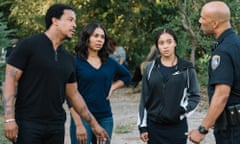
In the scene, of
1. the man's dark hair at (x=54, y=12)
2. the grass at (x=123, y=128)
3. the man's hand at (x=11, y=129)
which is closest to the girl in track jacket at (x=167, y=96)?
the man's dark hair at (x=54, y=12)

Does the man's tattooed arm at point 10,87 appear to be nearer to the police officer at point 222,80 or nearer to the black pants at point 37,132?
the black pants at point 37,132

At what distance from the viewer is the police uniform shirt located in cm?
478

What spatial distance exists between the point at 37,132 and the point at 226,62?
176cm

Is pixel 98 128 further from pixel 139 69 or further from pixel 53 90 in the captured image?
pixel 139 69

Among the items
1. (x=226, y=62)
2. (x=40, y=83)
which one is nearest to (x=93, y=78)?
(x=40, y=83)

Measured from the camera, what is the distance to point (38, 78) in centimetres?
480

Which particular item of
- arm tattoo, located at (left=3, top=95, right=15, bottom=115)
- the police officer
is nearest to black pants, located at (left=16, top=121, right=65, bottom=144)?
arm tattoo, located at (left=3, top=95, right=15, bottom=115)

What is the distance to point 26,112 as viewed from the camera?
485cm

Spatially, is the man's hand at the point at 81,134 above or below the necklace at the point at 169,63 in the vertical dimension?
below

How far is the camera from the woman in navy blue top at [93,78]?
19.1 ft

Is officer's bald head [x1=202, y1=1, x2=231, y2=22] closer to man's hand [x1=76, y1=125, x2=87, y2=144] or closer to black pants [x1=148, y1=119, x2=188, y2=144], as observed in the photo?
black pants [x1=148, y1=119, x2=188, y2=144]

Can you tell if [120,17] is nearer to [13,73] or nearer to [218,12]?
[218,12]

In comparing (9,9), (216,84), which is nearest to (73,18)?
(216,84)

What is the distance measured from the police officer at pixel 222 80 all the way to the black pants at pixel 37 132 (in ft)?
4.12
